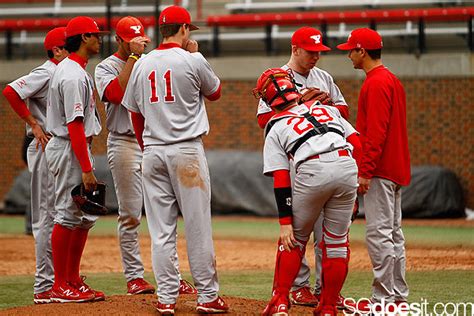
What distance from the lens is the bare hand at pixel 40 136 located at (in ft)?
24.8

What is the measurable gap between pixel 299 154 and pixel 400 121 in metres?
1.33

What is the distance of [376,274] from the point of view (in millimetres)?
6766

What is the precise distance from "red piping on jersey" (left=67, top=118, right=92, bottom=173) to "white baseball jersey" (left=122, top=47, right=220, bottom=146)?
0.69 meters

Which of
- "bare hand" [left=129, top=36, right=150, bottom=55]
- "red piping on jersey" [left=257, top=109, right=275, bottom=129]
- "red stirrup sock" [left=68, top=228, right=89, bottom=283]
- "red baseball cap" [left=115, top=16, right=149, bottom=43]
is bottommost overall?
"red stirrup sock" [left=68, top=228, right=89, bottom=283]

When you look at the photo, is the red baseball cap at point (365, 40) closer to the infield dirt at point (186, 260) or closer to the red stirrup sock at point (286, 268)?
the red stirrup sock at point (286, 268)

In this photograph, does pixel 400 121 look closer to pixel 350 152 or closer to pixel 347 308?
pixel 350 152

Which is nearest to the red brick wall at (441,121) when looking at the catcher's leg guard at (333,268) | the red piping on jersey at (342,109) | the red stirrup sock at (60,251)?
the red piping on jersey at (342,109)

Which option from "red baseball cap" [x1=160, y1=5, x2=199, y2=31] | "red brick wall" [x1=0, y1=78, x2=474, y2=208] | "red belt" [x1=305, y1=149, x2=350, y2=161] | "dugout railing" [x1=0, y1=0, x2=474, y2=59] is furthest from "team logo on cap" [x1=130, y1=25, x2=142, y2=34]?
"dugout railing" [x1=0, y1=0, x2=474, y2=59]

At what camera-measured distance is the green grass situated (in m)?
7.87

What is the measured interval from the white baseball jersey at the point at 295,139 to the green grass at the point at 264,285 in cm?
211

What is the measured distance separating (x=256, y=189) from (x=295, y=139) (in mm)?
10930

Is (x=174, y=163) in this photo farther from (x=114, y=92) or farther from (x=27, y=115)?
(x=27, y=115)

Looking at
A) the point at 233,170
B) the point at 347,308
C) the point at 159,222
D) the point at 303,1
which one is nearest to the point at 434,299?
the point at 347,308

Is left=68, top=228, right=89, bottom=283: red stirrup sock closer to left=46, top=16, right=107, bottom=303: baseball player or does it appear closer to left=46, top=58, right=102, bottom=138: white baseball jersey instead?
left=46, top=16, right=107, bottom=303: baseball player
